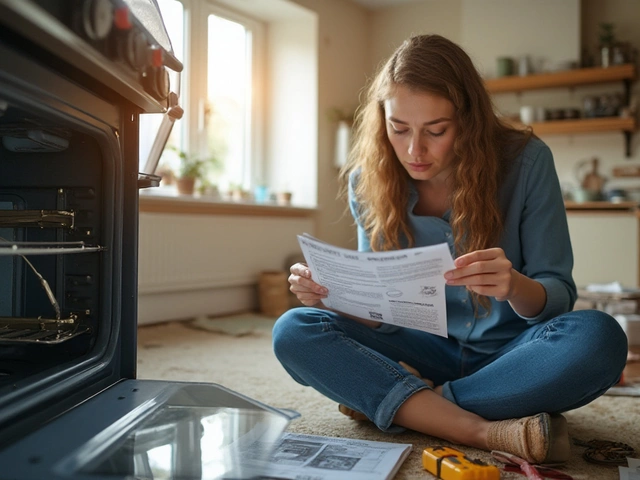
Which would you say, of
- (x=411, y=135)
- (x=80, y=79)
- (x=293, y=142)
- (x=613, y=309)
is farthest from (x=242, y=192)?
(x=80, y=79)

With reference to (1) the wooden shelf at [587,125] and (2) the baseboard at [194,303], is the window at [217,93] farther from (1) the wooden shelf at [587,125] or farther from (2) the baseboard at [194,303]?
(1) the wooden shelf at [587,125]

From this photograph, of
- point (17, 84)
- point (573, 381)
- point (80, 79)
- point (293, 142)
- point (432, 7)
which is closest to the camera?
point (17, 84)

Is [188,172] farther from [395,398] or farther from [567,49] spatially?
[567,49]

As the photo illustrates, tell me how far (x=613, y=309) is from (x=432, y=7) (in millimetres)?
3160

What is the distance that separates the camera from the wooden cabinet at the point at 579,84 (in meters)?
4.33

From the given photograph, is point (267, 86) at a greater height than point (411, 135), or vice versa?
point (267, 86)

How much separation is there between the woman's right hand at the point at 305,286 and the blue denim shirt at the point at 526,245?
32cm

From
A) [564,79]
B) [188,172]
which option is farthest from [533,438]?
[564,79]

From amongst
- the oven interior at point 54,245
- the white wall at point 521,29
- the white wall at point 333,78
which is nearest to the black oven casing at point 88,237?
the oven interior at point 54,245

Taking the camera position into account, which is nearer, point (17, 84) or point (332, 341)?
point (17, 84)

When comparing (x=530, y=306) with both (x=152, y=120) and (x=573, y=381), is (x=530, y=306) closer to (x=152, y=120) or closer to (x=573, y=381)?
(x=573, y=381)

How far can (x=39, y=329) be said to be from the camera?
Result: 121 centimetres

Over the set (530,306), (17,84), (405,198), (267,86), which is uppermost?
(267,86)

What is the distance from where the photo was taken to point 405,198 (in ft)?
5.03
